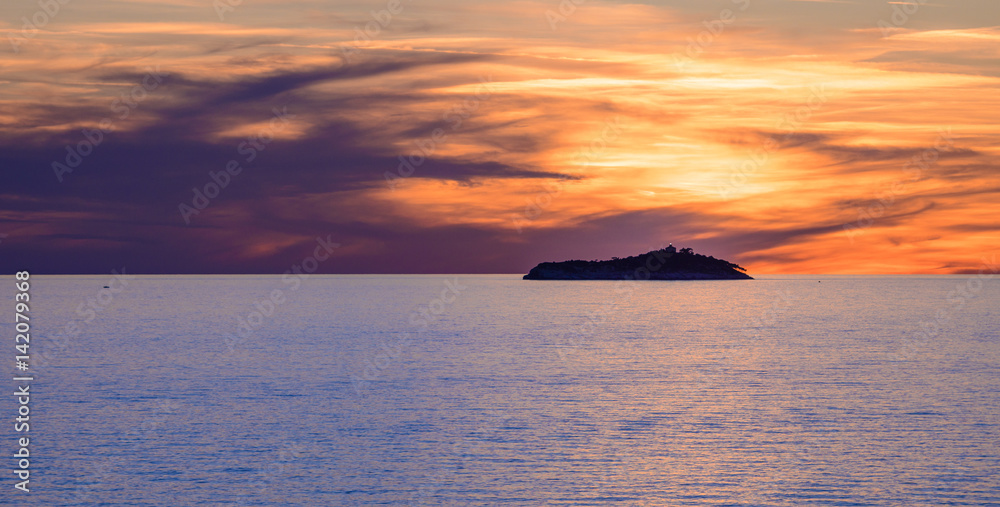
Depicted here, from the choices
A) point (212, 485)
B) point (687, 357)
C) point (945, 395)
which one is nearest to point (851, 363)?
point (687, 357)

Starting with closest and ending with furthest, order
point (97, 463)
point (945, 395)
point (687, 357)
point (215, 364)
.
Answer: point (97, 463)
point (945, 395)
point (215, 364)
point (687, 357)

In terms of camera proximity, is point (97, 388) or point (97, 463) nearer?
point (97, 463)

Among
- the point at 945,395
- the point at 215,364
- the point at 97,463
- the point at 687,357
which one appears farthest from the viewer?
the point at 687,357

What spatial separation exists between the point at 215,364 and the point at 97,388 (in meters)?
16.2

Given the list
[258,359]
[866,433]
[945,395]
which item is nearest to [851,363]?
[945,395]

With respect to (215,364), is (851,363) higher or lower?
lower

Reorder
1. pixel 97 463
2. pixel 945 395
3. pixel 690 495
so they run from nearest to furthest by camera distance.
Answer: pixel 690 495 → pixel 97 463 → pixel 945 395

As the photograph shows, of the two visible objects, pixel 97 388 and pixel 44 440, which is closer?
pixel 44 440

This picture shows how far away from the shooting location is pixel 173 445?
40.3 metres

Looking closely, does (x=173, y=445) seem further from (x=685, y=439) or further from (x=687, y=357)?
(x=687, y=357)

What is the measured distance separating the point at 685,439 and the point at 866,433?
983 centimetres

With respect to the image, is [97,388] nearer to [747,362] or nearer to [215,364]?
[215,364]

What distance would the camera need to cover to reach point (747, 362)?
77.6 meters

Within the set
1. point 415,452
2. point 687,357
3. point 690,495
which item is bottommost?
point 690,495
